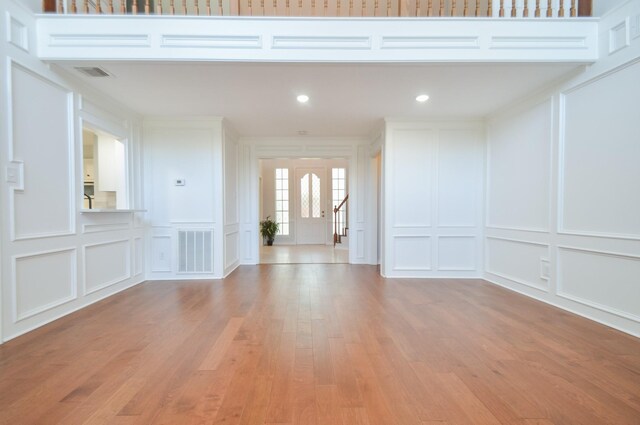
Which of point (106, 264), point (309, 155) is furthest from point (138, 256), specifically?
point (309, 155)

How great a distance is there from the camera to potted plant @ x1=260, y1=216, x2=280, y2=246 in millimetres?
9328

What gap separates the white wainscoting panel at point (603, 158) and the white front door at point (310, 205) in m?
7.02

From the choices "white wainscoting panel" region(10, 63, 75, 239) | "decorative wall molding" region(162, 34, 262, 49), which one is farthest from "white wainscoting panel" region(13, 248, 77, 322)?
"decorative wall molding" region(162, 34, 262, 49)

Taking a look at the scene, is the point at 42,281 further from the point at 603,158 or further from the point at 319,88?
the point at 603,158

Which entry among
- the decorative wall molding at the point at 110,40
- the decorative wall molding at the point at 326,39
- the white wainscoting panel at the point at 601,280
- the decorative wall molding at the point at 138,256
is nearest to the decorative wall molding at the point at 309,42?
the decorative wall molding at the point at 326,39

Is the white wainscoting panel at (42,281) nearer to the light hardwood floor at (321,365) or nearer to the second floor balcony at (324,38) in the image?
the light hardwood floor at (321,365)

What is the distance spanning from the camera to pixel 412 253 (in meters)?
4.81

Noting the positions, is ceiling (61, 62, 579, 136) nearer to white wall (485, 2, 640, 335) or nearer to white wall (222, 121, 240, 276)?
white wall (485, 2, 640, 335)

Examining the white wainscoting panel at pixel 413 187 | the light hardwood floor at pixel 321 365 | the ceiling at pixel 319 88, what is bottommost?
the light hardwood floor at pixel 321 365

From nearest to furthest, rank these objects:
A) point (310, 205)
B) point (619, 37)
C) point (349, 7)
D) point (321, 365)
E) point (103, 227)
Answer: point (321, 365)
point (619, 37)
point (349, 7)
point (103, 227)
point (310, 205)

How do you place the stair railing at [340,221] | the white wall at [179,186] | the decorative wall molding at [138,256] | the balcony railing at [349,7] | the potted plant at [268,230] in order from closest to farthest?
the balcony railing at [349,7]
the decorative wall molding at [138,256]
the white wall at [179,186]
the stair railing at [340,221]
the potted plant at [268,230]

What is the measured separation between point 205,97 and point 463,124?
3768mm

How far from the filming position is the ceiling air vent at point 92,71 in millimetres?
3028

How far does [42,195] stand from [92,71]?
1329 millimetres
